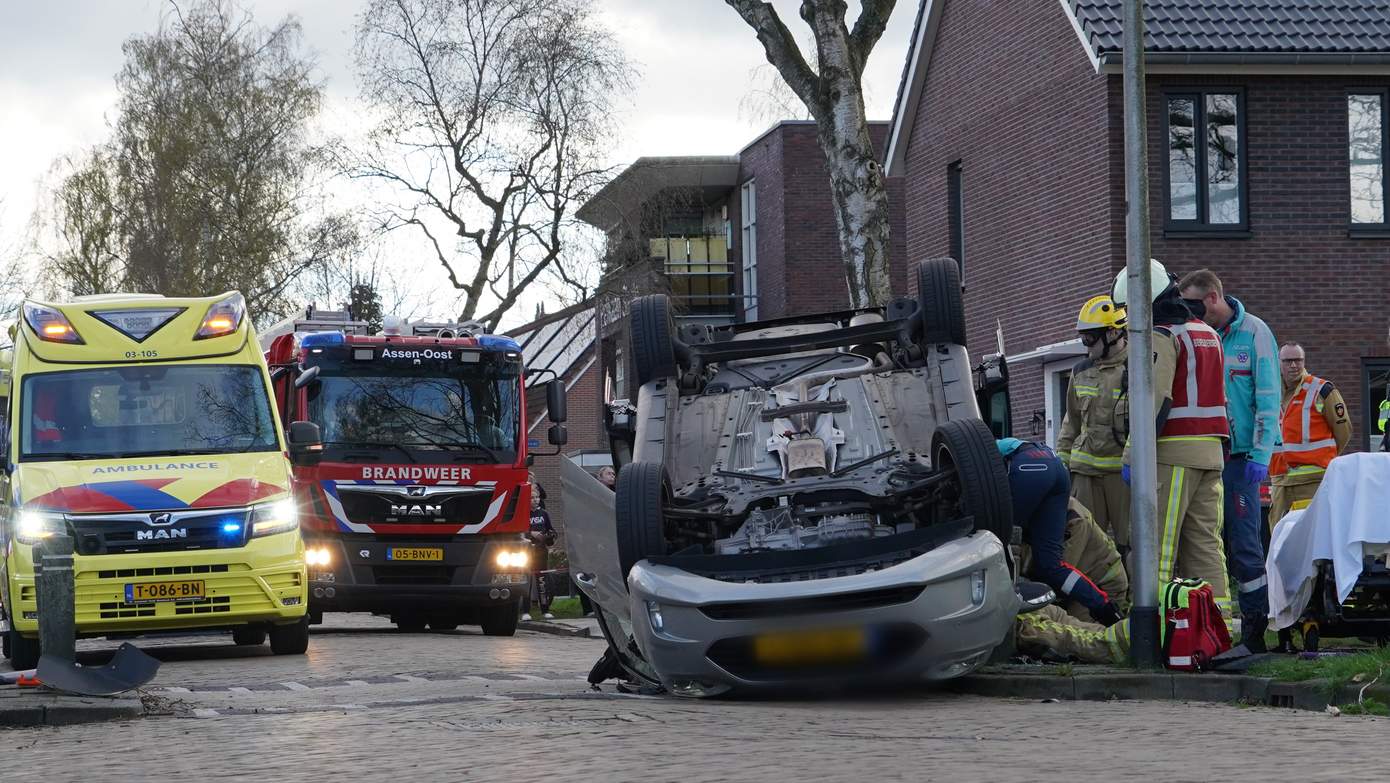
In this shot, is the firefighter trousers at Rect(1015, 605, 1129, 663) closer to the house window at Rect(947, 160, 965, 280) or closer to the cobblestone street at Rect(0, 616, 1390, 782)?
the cobblestone street at Rect(0, 616, 1390, 782)

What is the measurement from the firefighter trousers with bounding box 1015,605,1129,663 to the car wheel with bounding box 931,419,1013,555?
107 centimetres

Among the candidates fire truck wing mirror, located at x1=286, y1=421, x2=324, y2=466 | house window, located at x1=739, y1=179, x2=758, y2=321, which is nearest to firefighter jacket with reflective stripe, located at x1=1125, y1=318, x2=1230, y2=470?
fire truck wing mirror, located at x1=286, y1=421, x2=324, y2=466

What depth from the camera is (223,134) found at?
4862 centimetres

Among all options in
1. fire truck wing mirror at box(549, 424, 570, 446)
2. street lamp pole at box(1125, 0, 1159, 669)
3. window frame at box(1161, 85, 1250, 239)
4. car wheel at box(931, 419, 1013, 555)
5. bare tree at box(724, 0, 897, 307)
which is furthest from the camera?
window frame at box(1161, 85, 1250, 239)

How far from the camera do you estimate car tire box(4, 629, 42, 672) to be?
14.3 meters

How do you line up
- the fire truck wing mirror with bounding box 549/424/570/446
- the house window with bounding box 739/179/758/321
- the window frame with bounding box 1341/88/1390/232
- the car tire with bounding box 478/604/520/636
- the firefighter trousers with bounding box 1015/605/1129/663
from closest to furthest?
the firefighter trousers with bounding box 1015/605/1129/663
the fire truck wing mirror with bounding box 549/424/570/446
the car tire with bounding box 478/604/520/636
the window frame with bounding box 1341/88/1390/232
the house window with bounding box 739/179/758/321

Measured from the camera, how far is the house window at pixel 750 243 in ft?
151

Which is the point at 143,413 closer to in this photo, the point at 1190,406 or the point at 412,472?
the point at 412,472

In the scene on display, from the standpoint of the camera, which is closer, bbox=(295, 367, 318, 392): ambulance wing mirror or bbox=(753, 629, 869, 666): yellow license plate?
bbox=(753, 629, 869, 666): yellow license plate

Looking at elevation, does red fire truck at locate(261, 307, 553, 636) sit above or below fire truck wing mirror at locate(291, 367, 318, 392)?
below

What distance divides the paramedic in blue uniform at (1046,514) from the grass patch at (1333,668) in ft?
4.74

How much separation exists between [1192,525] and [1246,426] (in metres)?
0.71

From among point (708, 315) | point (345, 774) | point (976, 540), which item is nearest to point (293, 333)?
point (976, 540)

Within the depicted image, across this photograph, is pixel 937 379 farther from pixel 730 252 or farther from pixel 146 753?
pixel 730 252
